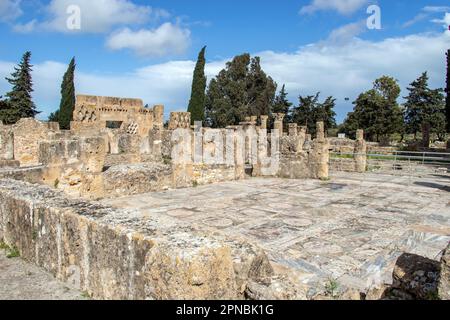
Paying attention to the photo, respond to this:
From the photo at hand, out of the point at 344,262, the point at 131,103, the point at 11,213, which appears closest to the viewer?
the point at 11,213

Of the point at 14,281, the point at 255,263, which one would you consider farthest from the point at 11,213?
the point at 255,263

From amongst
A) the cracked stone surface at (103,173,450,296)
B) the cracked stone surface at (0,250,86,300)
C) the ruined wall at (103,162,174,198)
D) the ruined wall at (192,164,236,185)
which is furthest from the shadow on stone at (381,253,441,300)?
the ruined wall at (192,164,236,185)

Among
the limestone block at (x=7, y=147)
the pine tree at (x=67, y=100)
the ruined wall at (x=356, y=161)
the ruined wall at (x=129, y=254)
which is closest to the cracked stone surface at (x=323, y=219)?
the ruined wall at (x=129, y=254)

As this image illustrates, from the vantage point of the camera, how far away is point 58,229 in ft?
12.0

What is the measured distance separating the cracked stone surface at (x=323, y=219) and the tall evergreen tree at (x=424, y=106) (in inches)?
1408

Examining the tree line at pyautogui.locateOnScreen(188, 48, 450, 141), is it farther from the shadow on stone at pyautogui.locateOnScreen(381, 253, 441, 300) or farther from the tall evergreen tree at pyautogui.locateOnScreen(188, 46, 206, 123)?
the shadow on stone at pyautogui.locateOnScreen(381, 253, 441, 300)

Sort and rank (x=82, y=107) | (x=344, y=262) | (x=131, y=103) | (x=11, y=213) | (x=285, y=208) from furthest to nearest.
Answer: (x=131, y=103) < (x=82, y=107) < (x=285, y=208) < (x=344, y=262) < (x=11, y=213)

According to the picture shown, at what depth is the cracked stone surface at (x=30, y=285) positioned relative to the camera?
333cm

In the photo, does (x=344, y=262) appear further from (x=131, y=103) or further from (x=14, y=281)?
(x=131, y=103)

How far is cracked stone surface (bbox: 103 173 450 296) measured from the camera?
5.00 m

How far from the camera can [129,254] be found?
2.85 meters

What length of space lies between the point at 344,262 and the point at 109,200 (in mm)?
6040

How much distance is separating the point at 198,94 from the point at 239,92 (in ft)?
37.6

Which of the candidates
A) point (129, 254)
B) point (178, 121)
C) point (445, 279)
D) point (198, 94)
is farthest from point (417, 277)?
point (198, 94)
